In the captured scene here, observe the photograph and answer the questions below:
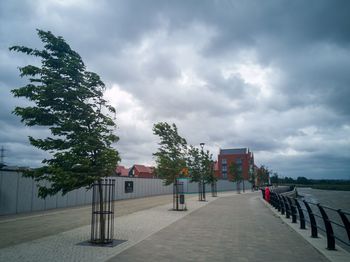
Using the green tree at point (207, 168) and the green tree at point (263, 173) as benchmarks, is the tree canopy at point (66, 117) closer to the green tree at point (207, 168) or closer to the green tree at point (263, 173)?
the green tree at point (207, 168)

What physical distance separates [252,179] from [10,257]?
72537 mm

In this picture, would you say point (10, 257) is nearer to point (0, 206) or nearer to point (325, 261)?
point (325, 261)

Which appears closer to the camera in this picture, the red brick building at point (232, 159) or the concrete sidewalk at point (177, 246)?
the concrete sidewalk at point (177, 246)

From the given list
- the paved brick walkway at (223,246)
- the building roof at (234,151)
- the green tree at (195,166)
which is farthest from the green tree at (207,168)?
the building roof at (234,151)

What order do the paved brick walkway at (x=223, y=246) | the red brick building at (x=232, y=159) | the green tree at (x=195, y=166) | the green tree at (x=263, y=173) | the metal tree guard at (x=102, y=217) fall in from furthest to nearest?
the red brick building at (x=232, y=159) < the green tree at (x=263, y=173) < the green tree at (x=195, y=166) < the metal tree guard at (x=102, y=217) < the paved brick walkway at (x=223, y=246)

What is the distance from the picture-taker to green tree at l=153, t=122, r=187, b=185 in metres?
21.9

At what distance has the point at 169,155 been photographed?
73.1ft

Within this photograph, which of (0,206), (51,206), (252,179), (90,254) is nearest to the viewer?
(90,254)

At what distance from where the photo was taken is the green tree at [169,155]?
21.9 metres

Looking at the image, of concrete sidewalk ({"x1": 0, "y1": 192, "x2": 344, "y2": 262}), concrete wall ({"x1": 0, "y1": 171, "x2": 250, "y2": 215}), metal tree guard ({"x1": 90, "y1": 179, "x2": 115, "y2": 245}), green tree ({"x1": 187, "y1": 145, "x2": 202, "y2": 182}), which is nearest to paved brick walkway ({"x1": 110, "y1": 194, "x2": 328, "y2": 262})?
concrete sidewalk ({"x1": 0, "y1": 192, "x2": 344, "y2": 262})

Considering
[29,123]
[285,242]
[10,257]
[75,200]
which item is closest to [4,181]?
[75,200]

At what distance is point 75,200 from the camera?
25.9 meters

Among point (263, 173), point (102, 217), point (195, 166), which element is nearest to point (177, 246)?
A: point (102, 217)

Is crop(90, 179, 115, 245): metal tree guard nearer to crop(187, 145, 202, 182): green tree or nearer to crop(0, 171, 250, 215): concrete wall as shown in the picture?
crop(0, 171, 250, 215): concrete wall
